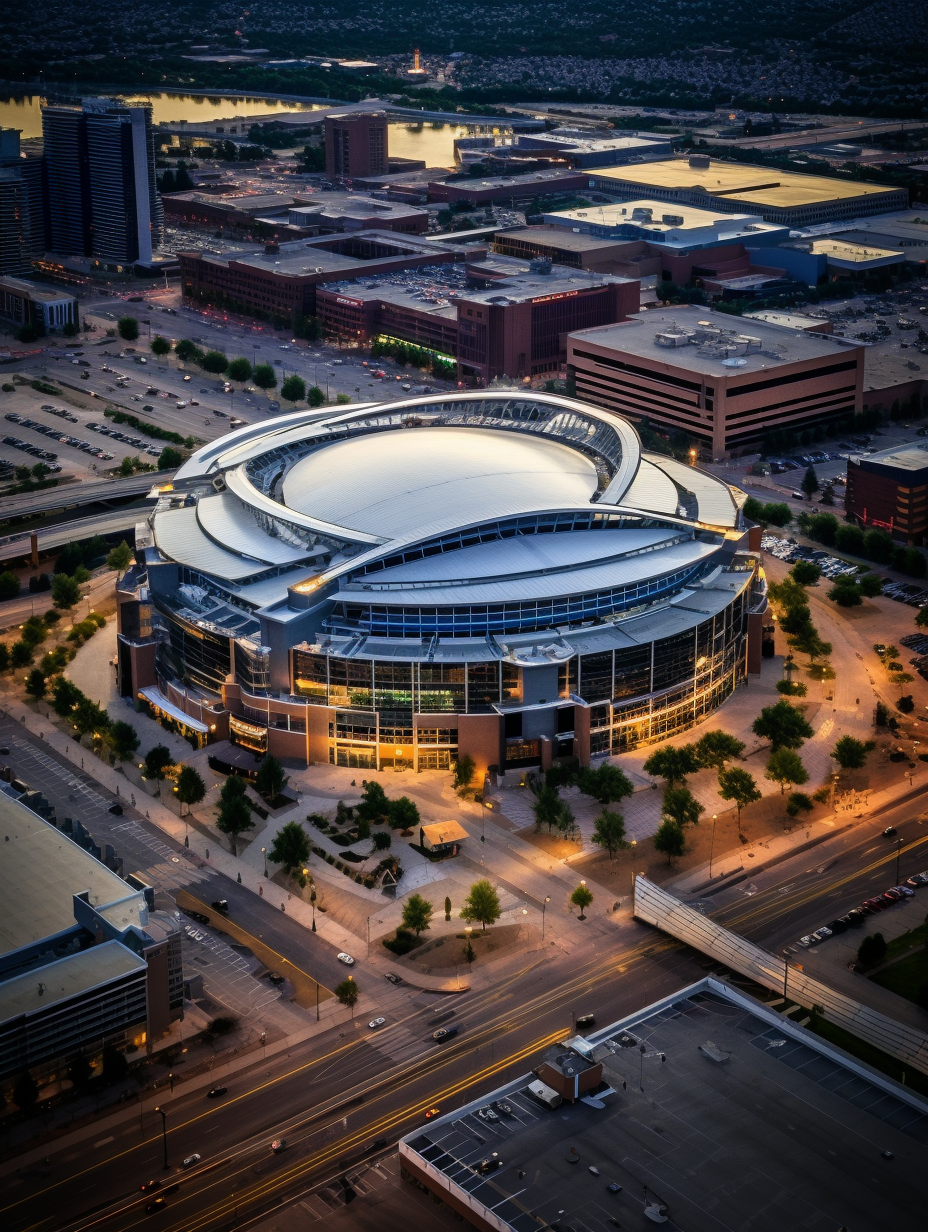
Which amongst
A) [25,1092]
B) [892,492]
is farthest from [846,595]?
[25,1092]

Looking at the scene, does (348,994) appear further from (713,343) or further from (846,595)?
(713,343)

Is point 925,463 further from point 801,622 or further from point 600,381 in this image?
point 600,381

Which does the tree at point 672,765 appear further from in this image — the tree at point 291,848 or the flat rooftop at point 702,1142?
the flat rooftop at point 702,1142

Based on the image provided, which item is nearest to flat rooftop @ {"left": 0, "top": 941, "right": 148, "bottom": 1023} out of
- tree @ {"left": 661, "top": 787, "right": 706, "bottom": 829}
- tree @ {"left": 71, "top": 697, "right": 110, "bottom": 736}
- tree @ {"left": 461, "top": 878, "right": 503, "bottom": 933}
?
tree @ {"left": 461, "top": 878, "right": 503, "bottom": 933}

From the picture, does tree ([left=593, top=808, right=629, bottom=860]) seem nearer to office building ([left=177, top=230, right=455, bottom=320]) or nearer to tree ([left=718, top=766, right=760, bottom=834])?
tree ([left=718, top=766, right=760, bottom=834])

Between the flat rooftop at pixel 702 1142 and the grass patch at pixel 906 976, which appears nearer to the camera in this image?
the flat rooftop at pixel 702 1142

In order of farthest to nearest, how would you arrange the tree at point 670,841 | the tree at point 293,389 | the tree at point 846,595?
the tree at point 293,389 → the tree at point 846,595 → the tree at point 670,841

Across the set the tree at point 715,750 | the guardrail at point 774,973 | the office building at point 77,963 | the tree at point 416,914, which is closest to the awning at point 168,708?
the office building at point 77,963
